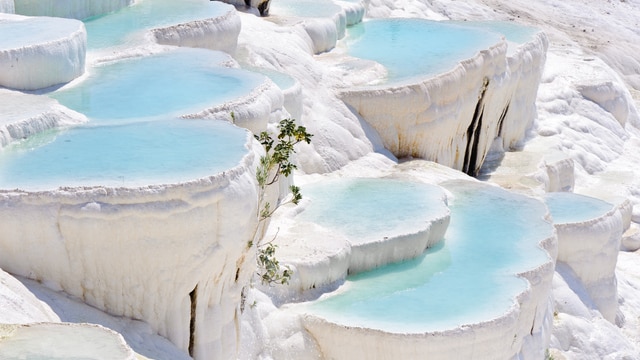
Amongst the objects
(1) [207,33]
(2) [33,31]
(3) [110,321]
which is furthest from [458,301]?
(2) [33,31]

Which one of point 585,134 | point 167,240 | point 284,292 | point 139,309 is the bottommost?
point 585,134

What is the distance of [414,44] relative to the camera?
16453 mm

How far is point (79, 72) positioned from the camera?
11125mm

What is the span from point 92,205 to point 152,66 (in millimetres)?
3680

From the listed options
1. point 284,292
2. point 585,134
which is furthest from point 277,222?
point 585,134

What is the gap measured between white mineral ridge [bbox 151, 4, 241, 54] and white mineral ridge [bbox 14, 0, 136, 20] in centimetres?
125

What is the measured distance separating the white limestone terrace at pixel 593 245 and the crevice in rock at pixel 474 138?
1585 mm

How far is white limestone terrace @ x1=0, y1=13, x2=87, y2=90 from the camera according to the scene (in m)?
10.4

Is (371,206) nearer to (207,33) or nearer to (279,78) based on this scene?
(279,78)

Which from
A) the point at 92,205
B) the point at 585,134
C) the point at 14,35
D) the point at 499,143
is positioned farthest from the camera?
the point at 585,134

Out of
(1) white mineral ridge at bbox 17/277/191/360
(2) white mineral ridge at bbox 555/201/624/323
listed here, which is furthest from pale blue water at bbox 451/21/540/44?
(1) white mineral ridge at bbox 17/277/191/360

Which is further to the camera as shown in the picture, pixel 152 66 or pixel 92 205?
pixel 152 66

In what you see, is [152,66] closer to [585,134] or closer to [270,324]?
[270,324]

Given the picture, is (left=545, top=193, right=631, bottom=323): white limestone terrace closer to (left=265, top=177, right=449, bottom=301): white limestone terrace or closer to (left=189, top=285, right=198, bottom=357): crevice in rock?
(left=265, top=177, right=449, bottom=301): white limestone terrace
